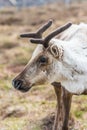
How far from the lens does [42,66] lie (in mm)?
8422

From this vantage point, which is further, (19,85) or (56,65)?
(56,65)

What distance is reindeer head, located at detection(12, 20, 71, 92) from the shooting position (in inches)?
328

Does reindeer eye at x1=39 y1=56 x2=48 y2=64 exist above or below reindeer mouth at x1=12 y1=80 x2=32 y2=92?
above

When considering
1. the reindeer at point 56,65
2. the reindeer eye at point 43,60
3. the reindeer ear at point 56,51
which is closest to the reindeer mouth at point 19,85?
the reindeer at point 56,65

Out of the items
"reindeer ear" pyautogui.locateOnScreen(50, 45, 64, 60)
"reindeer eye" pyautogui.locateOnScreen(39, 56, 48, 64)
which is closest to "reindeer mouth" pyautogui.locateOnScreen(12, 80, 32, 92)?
"reindeer eye" pyautogui.locateOnScreen(39, 56, 48, 64)

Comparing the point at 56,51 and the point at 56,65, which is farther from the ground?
the point at 56,51

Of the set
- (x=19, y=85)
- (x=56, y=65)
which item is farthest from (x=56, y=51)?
(x=19, y=85)

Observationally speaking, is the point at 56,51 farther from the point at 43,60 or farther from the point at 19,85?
the point at 19,85

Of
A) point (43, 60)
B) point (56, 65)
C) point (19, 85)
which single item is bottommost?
point (19, 85)

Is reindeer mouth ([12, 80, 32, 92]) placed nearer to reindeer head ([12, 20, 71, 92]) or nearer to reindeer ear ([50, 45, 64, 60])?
reindeer head ([12, 20, 71, 92])

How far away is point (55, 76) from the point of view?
8.53 meters

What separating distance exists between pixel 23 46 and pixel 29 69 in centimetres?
1821

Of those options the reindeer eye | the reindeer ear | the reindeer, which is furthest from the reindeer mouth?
the reindeer ear

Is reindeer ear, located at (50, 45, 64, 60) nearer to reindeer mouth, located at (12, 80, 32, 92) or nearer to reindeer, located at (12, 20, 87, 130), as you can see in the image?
reindeer, located at (12, 20, 87, 130)
